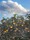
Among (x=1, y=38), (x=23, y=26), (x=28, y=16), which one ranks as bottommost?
(x=1, y=38)

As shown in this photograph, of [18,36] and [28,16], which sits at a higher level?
[28,16]

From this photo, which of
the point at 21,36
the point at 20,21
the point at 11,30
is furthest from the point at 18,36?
the point at 20,21

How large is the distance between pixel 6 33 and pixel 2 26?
752 mm

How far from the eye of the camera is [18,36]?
6.14 m

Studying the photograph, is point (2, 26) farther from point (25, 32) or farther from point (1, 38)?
point (25, 32)

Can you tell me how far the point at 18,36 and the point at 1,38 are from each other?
82cm

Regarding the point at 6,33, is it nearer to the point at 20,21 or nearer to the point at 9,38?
the point at 9,38

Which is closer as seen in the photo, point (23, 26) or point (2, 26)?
point (23, 26)

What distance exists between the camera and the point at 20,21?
22.7 feet

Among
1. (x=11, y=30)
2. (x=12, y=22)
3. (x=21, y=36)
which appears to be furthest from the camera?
(x=12, y=22)

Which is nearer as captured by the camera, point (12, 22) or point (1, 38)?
point (1, 38)

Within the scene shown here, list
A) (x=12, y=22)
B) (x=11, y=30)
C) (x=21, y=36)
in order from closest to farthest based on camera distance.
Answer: (x=21, y=36) < (x=11, y=30) < (x=12, y=22)

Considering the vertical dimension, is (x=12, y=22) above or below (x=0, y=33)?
above

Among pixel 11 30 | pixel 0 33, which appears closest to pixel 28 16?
pixel 11 30
